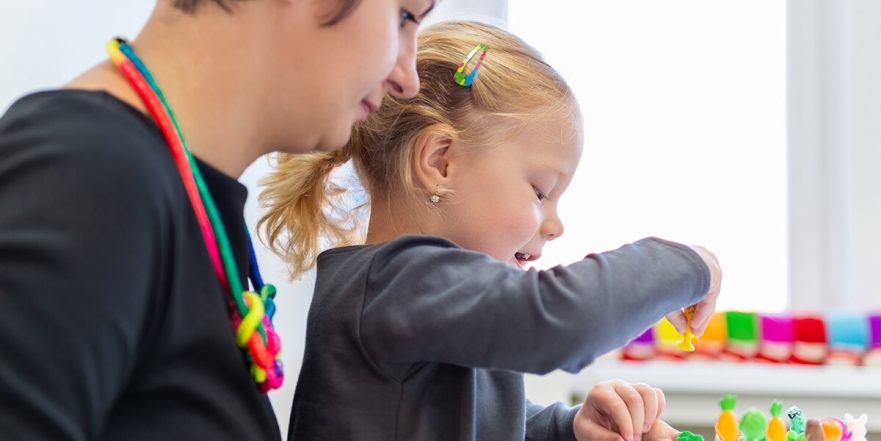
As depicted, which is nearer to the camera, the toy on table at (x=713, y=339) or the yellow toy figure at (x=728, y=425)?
the yellow toy figure at (x=728, y=425)

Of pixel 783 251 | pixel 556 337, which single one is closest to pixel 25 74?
pixel 556 337

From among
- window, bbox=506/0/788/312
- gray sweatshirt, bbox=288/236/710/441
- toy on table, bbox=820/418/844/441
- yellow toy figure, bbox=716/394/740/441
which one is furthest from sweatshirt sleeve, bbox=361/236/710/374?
window, bbox=506/0/788/312

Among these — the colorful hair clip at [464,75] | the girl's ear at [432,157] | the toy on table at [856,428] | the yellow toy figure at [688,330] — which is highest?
the colorful hair clip at [464,75]

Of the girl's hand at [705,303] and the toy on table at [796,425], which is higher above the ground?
the girl's hand at [705,303]

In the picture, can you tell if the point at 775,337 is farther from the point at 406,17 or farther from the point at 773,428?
the point at 406,17

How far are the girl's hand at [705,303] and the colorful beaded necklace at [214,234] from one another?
40cm

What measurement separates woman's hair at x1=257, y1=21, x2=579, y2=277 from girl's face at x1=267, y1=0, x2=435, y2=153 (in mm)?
216

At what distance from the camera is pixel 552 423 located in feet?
3.67

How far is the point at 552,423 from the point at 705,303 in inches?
10.6

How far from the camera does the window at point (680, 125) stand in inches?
74.8

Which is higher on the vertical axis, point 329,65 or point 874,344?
point 329,65

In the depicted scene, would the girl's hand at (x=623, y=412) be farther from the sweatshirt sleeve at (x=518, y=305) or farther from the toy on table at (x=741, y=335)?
the toy on table at (x=741, y=335)

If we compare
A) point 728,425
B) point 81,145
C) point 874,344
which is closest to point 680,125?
point 874,344

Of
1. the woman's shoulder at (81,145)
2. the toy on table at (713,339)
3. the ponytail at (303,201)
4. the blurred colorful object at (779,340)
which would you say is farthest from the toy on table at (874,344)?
the woman's shoulder at (81,145)
